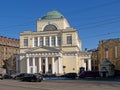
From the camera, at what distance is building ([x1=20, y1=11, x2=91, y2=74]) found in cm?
10125

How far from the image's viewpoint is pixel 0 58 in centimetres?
12331

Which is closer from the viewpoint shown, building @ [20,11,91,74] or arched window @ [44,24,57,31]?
building @ [20,11,91,74]

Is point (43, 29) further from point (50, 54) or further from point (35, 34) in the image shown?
point (50, 54)

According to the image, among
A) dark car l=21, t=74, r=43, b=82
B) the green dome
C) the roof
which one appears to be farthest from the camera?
the roof

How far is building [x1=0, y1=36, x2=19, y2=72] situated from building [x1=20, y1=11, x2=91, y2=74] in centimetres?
1596

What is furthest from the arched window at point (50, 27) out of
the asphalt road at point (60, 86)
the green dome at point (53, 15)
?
the asphalt road at point (60, 86)

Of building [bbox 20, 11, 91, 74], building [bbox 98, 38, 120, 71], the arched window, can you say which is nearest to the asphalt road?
building [bbox 20, 11, 91, 74]

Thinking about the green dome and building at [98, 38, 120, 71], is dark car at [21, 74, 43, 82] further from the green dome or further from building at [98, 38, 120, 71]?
the green dome

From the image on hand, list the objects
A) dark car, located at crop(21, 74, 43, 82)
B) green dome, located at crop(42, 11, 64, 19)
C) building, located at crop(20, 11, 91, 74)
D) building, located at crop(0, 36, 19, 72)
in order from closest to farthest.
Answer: dark car, located at crop(21, 74, 43, 82)
building, located at crop(20, 11, 91, 74)
green dome, located at crop(42, 11, 64, 19)
building, located at crop(0, 36, 19, 72)

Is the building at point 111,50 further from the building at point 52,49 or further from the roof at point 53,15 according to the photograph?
the roof at point 53,15

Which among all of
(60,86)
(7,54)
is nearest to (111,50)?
(7,54)

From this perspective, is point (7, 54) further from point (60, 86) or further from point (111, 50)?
point (60, 86)

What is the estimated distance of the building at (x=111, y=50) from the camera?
10754 cm

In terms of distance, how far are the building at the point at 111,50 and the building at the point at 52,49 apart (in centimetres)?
785
